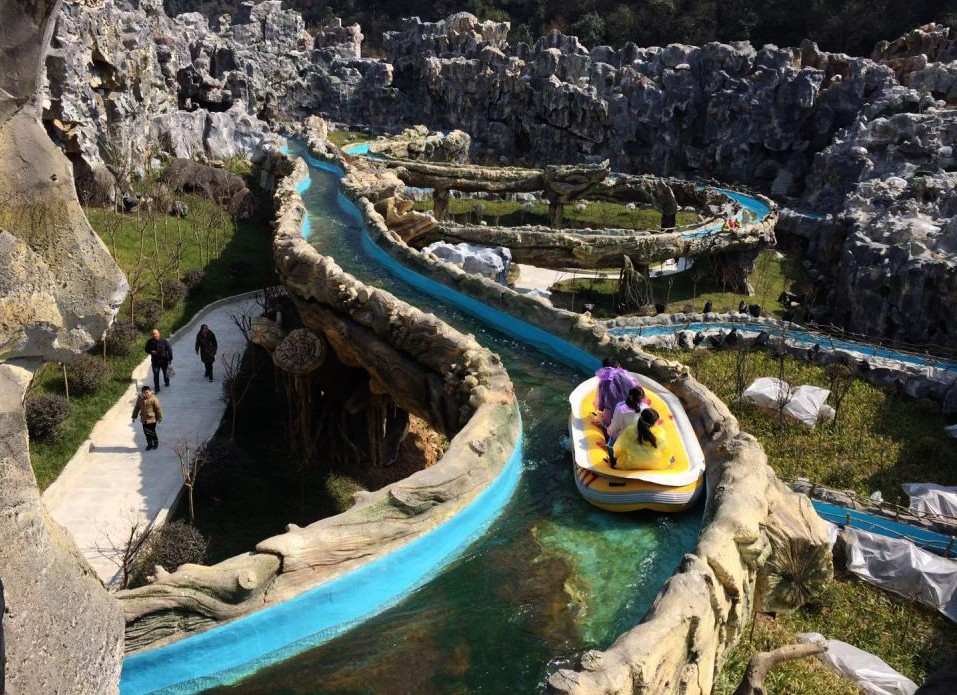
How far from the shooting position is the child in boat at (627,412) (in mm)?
9453

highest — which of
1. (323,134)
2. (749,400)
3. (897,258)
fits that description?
(323,134)

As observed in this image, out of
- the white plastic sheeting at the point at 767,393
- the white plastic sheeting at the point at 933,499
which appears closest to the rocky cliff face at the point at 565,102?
the white plastic sheeting at the point at 767,393

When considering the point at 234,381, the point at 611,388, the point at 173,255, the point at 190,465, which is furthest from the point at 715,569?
the point at 173,255

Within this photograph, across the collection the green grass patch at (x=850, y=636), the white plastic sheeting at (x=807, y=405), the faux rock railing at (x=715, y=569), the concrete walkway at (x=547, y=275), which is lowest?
the green grass patch at (x=850, y=636)

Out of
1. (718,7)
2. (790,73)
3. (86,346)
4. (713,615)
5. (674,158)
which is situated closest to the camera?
(86,346)

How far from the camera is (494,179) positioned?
36.1m

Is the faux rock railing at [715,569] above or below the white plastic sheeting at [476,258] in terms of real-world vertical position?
above

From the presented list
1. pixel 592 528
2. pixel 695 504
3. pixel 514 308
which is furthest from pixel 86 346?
pixel 514 308

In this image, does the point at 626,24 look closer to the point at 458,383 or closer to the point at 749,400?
the point at 749,400

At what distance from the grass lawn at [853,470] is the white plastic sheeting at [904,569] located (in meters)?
0.19

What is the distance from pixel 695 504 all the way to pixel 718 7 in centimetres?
6459

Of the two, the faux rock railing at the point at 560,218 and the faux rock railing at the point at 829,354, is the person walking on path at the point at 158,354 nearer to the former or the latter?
the faux rock railing at the point at 560,218

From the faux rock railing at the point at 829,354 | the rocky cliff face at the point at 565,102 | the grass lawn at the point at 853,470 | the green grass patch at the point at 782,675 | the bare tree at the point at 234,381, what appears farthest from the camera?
the rocky cliff face at the point at 565,102

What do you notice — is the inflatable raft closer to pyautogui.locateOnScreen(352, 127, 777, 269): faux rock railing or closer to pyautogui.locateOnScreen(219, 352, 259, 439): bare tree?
pyautogui.locateOnScreen(219, 352, 259, 439): bare tree
